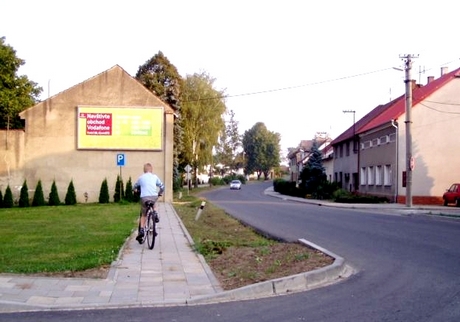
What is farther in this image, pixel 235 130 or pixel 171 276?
pixel 235 130

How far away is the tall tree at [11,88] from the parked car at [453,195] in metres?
36.1

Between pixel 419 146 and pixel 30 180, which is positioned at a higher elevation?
pixel 419 146

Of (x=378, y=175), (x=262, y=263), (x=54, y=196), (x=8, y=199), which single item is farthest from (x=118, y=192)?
(x=262, y=263)

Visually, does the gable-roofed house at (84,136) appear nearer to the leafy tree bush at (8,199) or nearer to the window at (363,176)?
the leafy tree bush at (8,199)

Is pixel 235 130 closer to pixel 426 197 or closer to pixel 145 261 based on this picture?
pixel 426 197

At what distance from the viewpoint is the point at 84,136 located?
1608 inches

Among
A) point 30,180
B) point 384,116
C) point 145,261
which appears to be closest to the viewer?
point 145,261

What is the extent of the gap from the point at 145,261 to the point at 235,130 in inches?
4114

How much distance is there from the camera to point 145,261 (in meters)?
12.0

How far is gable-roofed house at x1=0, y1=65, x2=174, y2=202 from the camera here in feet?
134

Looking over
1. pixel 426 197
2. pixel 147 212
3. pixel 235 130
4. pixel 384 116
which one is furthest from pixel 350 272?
pixel 235 130

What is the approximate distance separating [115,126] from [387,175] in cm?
2105

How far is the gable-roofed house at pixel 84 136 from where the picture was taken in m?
40.7

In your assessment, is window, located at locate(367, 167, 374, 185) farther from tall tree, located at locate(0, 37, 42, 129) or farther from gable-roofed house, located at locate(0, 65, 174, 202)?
tall tree, located at locate(0, 37, 42, 129)
